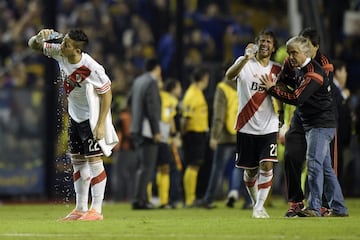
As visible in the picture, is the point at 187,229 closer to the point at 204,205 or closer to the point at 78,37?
the point at 78,37

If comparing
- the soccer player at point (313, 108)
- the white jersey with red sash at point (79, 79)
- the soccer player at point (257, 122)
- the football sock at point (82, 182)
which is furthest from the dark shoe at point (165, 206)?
the white jersey with red sash at point (79, 79)

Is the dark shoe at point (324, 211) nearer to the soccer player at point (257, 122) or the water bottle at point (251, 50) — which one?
the soccer player at point (257, 122)

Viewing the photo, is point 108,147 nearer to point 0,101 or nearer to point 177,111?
point 177,111

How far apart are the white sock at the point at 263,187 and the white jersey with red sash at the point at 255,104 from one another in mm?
531

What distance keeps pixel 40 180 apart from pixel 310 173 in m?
9.84

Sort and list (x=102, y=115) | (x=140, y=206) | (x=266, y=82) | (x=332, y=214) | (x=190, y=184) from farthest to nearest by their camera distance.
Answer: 1. (x=190, y=184)
2. (x=140, y=206)
3. (x=332, y=214)
4. (x=266, y=82)
5. (x=102, y=115)

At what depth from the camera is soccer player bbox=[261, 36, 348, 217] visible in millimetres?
14117

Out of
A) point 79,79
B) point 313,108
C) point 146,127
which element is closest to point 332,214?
point 313,108

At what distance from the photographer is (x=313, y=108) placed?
14.5 m

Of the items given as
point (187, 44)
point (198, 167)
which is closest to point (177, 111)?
point (198, 167)

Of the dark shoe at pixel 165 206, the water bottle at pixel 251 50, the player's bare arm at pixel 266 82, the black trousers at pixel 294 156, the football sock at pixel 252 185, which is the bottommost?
the dark shoe at pixel 165 206

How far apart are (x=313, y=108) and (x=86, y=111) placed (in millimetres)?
2860

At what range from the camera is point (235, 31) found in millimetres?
26281

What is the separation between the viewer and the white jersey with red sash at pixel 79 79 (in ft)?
45.5
